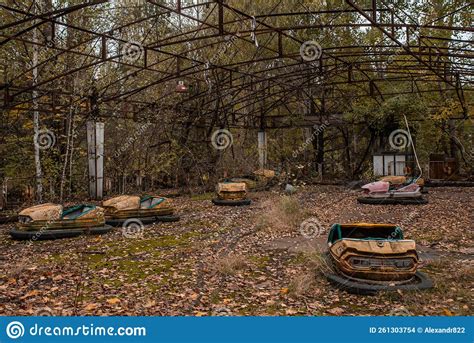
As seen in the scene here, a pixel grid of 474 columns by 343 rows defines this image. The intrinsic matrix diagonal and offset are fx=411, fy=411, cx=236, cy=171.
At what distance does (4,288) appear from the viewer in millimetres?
4500

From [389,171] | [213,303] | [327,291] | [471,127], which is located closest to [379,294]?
[327,291]

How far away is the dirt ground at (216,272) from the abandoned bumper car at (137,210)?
0.98 ft

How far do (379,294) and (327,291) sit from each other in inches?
21.1

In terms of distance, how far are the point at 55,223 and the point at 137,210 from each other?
6.20 ft

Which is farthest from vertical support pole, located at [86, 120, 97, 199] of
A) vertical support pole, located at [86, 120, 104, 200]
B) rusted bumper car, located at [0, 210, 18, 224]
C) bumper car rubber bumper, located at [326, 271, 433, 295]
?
bumper car rubber bumper, located at [326, 271, 433, 295]

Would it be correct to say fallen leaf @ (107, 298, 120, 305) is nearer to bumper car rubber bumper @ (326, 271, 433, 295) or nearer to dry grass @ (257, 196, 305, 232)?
bumper car rubber bumper @ (326, 271, 433, 295)

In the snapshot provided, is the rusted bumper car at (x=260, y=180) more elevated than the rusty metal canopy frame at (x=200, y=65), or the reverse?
the rusty metal canopy frame at (x=200, y=65)

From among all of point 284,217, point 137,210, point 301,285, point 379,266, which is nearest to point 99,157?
point 137,210

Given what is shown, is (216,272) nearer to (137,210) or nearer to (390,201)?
(137,210)

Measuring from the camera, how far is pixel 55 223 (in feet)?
23.4

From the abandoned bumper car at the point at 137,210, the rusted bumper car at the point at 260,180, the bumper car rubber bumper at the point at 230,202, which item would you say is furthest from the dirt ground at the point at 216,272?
the rusted bumper car at the point at 260,180

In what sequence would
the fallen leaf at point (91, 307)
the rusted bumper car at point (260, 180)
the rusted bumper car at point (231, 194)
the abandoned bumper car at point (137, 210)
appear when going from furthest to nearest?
the rusted bumper car at point (260, 180), the rusted bumper car at point (231, 194), the abandoned bumper car at point (137, 210), the fallen leaf at point (91, 307)

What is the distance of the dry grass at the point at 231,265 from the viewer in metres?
5.11

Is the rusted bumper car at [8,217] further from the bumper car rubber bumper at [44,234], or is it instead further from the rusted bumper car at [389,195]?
the rusted bumper car at [389,195]
